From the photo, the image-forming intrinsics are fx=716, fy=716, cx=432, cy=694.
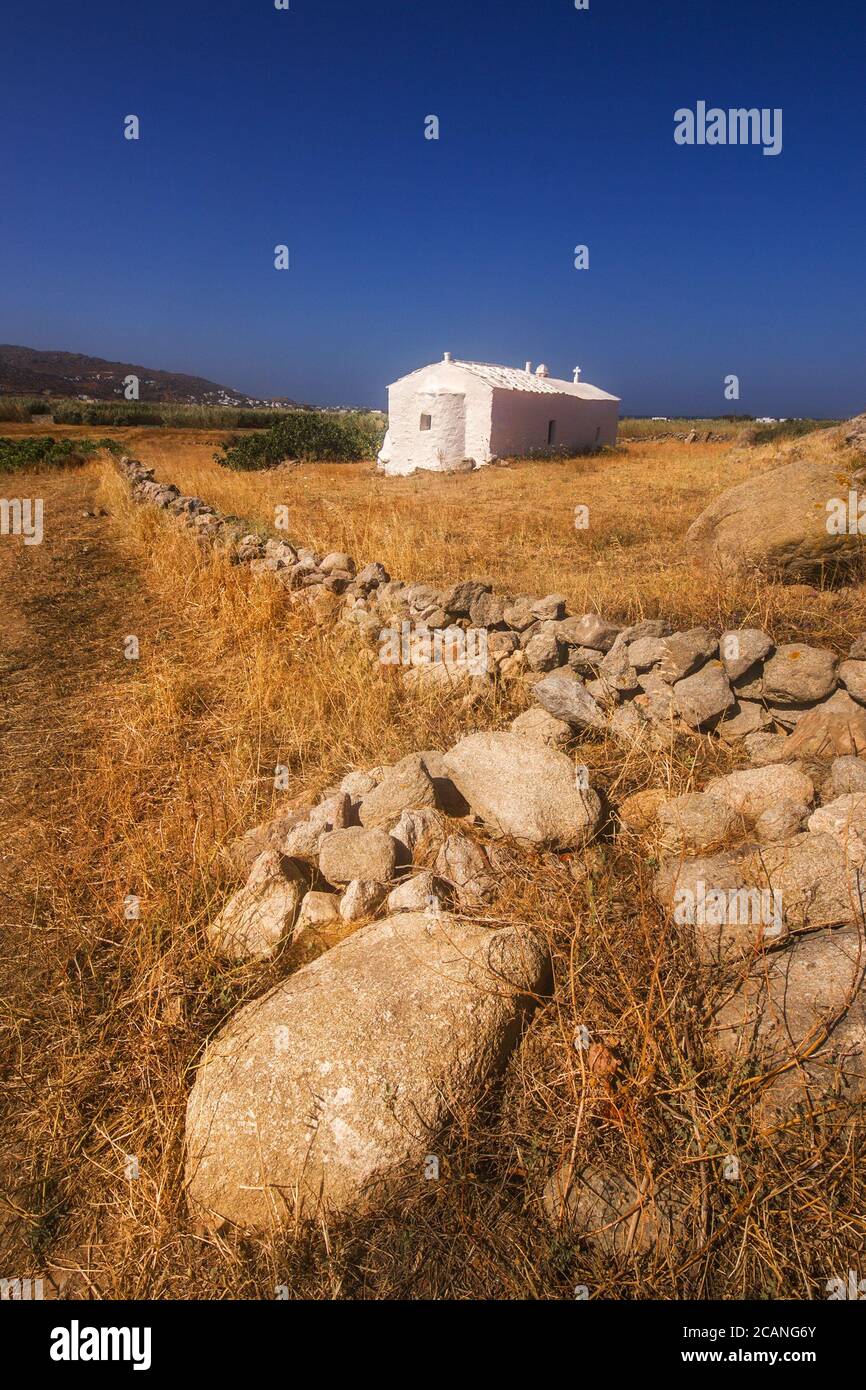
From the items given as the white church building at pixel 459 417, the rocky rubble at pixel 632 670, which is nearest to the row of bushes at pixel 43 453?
the white church building at pixel 459 417

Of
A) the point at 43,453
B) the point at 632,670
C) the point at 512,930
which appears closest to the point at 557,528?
the point at 632,670

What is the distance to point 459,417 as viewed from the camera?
75.1 feet

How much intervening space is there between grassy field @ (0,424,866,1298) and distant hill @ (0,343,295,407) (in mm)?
58284

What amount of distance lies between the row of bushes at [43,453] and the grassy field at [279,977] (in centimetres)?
1735

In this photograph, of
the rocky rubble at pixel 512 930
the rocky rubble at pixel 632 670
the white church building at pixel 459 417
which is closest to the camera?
the rocky rubble at pixel 512 930

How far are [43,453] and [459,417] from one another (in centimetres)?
1304

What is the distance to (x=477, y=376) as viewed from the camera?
74.3 feet

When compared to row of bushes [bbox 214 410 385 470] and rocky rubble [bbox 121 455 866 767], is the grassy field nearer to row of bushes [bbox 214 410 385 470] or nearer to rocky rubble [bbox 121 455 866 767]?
rocky rubble [bbox 121 455 866 767]

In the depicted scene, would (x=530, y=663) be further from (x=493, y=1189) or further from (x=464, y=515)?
(x=464, y=515)

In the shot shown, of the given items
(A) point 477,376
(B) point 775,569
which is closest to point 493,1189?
(B) point 775,569

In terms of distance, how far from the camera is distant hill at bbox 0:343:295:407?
59.8 meters

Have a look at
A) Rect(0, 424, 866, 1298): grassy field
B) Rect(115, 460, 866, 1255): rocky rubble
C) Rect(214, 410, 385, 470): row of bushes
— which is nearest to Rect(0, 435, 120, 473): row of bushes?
Rect(214, 410, 385, 470): row of bushes

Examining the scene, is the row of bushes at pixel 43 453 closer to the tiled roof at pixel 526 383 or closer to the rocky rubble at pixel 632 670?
the tiled roof at pixel 526 383

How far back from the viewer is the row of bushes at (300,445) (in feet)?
82.5
